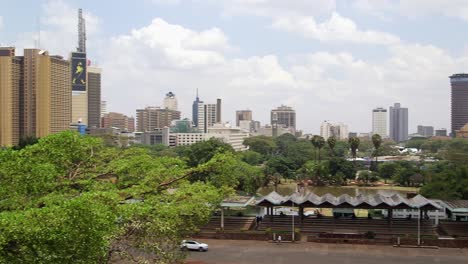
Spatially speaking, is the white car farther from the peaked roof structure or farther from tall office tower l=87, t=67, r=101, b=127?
tall office tower l=87, t=67, r=101, b=127

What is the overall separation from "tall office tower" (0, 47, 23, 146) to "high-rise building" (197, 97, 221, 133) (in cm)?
10894

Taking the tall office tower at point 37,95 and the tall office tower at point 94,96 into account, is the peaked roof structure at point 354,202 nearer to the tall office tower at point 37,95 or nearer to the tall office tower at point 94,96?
the tall office tower at point 37,95

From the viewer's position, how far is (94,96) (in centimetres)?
15425

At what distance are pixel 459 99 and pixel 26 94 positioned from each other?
141m

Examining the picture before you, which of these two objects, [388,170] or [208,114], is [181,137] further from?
[388,170]

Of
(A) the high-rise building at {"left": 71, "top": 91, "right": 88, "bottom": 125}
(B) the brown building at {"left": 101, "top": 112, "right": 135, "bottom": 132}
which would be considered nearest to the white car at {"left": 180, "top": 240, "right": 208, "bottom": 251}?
(A) the high-rise building at {"left": 71, "top": 91, "right": 88, "bottom": 125}

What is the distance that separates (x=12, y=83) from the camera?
74.8 metres

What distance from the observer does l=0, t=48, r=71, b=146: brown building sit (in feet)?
245

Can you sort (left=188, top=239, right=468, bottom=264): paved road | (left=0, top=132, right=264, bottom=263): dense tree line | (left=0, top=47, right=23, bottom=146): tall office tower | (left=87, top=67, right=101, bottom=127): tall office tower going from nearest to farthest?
(left=0, top=132, right=264, bottom=263): dense tree line
(left=188, top=239, right=468, bottom=264): paved road
(left=0, top=47, right=23, bottom=146): tall office tower
(left=87, top=67, right=101, bottom=127): tall office tower

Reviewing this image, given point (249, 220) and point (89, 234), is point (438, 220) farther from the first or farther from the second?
point (89, 234)

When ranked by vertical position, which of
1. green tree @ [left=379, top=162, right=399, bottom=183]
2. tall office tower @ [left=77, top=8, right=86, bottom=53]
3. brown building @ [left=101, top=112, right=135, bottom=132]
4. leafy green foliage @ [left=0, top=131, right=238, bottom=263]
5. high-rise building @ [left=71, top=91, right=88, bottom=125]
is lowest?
green tree @ [left=379, top=162, right=399, bottom=183]

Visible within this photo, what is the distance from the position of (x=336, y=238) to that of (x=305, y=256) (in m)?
3.36

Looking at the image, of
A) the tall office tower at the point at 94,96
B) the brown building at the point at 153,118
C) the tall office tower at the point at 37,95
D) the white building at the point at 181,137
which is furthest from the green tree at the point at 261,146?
the brown building at the point at 153,118

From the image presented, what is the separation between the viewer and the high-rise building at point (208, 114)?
185625 millimetres
